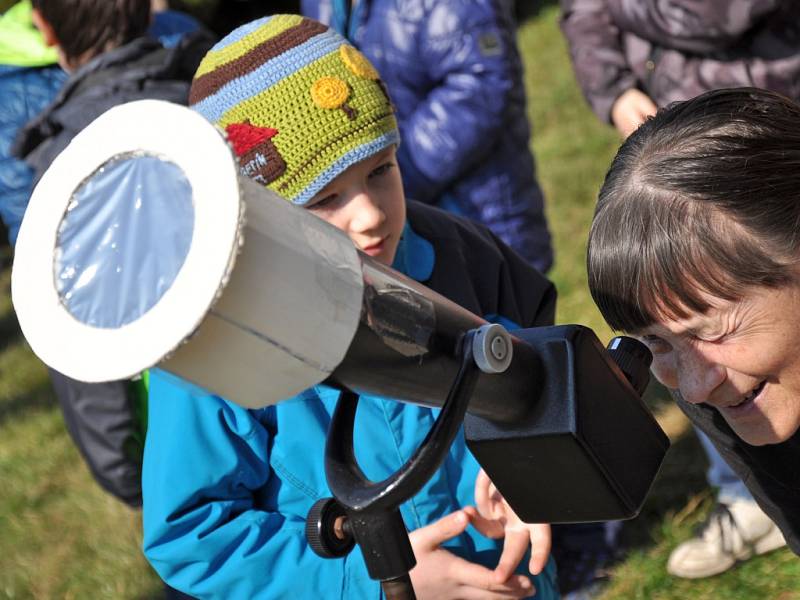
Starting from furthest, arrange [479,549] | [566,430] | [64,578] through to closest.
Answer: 1. [64,578]
2. [479,549]
3. [566,430]

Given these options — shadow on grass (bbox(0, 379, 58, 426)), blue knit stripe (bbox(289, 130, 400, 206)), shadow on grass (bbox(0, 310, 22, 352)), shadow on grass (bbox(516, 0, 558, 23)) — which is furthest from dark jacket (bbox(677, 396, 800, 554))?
shadow on grass (bbox(516, 0, 558, 23))

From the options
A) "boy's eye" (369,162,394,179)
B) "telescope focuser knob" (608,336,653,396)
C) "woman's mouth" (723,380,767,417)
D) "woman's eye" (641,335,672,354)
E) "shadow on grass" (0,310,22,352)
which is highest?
"telescope focuser knob" (608,336,653,396)

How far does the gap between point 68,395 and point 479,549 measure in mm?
1554

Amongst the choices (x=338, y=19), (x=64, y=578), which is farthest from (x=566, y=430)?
(x=64, y=578)

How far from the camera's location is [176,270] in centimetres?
73

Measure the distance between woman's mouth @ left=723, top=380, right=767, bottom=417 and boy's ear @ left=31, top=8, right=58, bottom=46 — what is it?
2247 millimetres

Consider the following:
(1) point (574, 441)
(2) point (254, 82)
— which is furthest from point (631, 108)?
(1) point (574, 441)

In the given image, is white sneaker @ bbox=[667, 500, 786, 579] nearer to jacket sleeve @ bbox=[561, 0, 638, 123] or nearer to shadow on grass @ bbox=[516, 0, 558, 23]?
jacket sleeve @ bbox=[561, 0, 638, 123]

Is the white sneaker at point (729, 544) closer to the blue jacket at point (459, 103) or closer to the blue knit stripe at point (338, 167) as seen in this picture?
the blue jacket at point (459, 103)

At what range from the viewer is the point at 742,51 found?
2676 mm

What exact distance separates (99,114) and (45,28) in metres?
0.51

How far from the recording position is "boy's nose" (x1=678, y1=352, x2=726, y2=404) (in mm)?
1401

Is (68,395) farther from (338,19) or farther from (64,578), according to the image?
(338,19)

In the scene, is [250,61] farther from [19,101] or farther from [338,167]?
[19,101]
